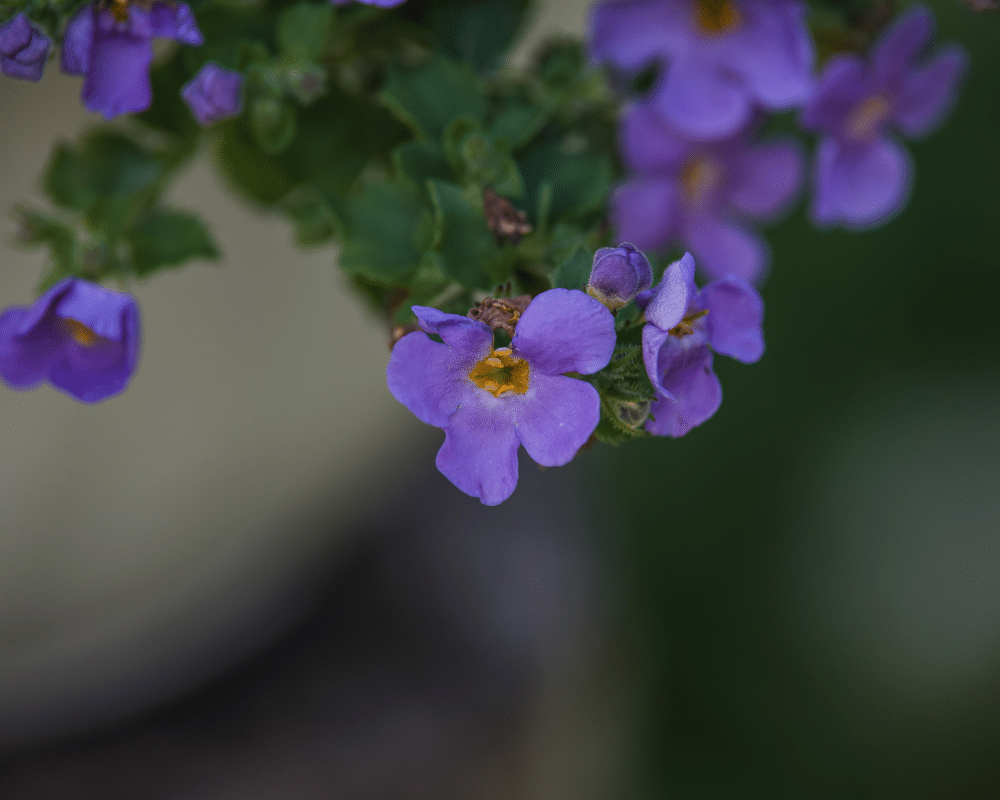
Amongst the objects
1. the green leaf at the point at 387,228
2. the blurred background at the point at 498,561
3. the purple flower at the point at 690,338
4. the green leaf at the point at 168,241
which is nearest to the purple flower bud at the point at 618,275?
the purple flower at the point at 690,338

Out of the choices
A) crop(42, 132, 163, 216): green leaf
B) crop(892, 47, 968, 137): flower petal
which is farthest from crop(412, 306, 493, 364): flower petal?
crop(892, 47, 968, 137): flower petal

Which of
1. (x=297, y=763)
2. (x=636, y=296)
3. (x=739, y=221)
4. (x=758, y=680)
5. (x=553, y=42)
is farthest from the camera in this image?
(x=758, y=680)

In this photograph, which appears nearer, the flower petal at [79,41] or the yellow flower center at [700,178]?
the flower petal at [79,41]

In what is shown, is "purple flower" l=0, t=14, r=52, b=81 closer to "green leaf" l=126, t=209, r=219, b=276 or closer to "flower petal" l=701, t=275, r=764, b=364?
"green leaf" l=126, t=209, r=219, b=276

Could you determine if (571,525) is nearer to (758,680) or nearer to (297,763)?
(758,680)

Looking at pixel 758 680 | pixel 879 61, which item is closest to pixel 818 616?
pixel 758 680

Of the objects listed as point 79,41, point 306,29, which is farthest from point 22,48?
point 306,29

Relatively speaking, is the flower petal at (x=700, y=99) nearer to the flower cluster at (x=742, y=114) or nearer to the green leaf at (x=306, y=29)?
the flower cluster at (x=742, y=114)

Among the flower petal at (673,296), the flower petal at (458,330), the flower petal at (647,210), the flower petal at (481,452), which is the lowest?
the flower petal at (481,452)
